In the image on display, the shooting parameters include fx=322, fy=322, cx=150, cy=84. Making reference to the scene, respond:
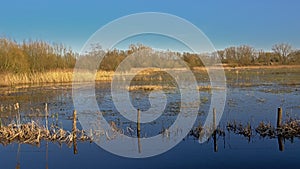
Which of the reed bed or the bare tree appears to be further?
the bare tree

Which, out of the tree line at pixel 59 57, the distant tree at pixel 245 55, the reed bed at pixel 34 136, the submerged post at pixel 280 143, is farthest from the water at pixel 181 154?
the distant tree at pixel 245 55

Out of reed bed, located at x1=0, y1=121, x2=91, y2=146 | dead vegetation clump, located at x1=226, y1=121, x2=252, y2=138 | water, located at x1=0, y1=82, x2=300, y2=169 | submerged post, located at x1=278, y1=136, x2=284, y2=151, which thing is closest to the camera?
water, located at x1=0, y1=82, x2=300, y2=169

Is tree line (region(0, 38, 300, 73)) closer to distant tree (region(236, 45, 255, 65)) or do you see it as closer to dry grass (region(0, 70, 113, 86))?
dry grass (region(0, 70, 113, 86))

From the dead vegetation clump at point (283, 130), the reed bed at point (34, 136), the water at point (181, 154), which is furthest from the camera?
the reed bed at point (34, 136)

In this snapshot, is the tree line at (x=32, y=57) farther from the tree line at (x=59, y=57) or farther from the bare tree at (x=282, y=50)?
the bare tree at (x=282, y=50)

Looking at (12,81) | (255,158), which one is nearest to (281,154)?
(255,158)

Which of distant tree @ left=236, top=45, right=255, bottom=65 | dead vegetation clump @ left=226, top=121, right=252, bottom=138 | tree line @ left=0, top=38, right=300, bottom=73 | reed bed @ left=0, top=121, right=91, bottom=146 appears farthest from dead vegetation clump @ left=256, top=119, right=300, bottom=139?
distant tree @ left=236, top=45, right=255, bottom=65

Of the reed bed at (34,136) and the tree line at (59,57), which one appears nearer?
the reed bed at (34,136)

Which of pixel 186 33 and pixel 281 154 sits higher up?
pixel 186 33

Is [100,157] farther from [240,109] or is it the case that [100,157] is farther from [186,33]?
[240,109]

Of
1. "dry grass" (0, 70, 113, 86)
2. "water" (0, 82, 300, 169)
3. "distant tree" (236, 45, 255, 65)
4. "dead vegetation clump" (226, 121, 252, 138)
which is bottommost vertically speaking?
"water" (0, 82, 300, 169)

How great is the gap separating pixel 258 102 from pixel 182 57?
14.5m

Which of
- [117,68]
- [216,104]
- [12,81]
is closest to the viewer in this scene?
[216,104]

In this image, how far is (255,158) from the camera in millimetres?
8109
